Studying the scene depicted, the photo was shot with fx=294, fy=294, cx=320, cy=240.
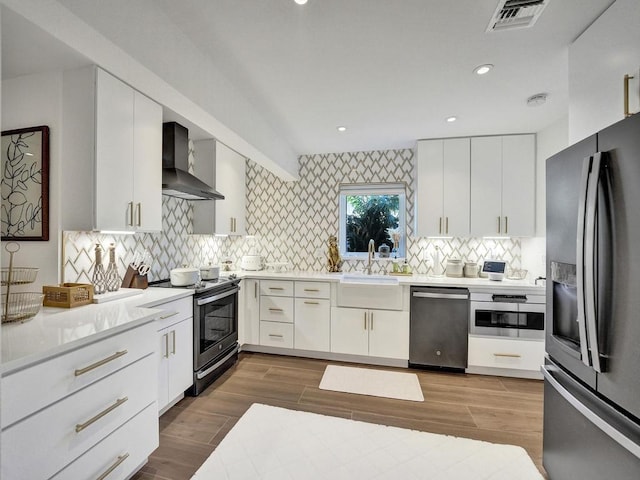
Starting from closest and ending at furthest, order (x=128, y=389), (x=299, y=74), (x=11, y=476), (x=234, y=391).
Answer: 1. (x=11, y=476)
2. (x=128, y=389)
3. (x=299, y=74)
4. (x=234, y=391)

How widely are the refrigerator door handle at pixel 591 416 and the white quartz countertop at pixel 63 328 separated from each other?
209 centimetres

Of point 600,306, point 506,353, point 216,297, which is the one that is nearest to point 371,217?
point 506,353

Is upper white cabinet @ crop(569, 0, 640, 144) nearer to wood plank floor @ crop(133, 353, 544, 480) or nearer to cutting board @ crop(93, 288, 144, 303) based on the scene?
wood plank floor @ crop(133, 353, 544, 480)

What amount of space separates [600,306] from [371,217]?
3.02 meters

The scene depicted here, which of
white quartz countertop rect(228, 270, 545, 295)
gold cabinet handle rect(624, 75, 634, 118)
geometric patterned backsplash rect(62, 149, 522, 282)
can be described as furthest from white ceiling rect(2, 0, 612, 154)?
white quartz countertop rect(228, 270, 545, 295)

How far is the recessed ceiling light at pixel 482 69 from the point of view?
6.64 ft

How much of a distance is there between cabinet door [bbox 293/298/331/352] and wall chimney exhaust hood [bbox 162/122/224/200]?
1.62 m

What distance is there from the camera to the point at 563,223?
4.64 feet

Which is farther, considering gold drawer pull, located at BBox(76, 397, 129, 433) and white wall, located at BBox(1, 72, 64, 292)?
white wall, located at BBox(1, 72, 64, 292)

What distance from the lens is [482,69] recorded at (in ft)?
6.75

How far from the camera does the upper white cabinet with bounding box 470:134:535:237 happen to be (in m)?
3.24

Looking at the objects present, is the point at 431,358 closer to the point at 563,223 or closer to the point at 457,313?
the point at 457,313

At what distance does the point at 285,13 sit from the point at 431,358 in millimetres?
3161

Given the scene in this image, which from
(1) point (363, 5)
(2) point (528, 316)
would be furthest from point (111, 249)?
(2) point (528, 316)
